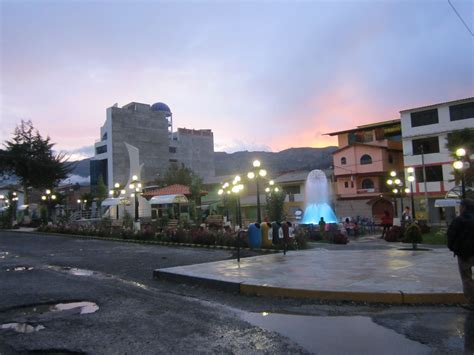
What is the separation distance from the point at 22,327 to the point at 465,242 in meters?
6.49

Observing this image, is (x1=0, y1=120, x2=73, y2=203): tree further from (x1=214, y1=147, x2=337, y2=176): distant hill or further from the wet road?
(x1=214, y1=147, x2=337, y2=176): distant hill

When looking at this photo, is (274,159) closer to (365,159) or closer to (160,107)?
(160,107)

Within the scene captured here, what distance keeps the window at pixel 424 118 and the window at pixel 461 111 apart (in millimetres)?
1626

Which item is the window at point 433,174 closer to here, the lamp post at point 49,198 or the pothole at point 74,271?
the lamp post at point 49,198

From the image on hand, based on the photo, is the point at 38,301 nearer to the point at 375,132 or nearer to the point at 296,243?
the point at 296,243

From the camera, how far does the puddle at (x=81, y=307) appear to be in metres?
6.84

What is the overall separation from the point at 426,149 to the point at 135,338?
4605cm

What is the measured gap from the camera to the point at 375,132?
5403cm

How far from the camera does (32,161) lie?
148 ft

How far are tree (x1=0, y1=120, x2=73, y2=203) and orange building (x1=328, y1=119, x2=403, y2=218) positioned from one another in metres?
33.2

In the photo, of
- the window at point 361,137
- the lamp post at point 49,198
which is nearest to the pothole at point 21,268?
the lamp post at point 49,198

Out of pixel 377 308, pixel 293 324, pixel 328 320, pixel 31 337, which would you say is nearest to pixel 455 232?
pixel 377 308

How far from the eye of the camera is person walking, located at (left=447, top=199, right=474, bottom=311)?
6461 mm

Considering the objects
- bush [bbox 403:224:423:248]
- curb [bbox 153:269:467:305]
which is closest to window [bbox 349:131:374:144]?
bush [bbox 403:224:423:248]
